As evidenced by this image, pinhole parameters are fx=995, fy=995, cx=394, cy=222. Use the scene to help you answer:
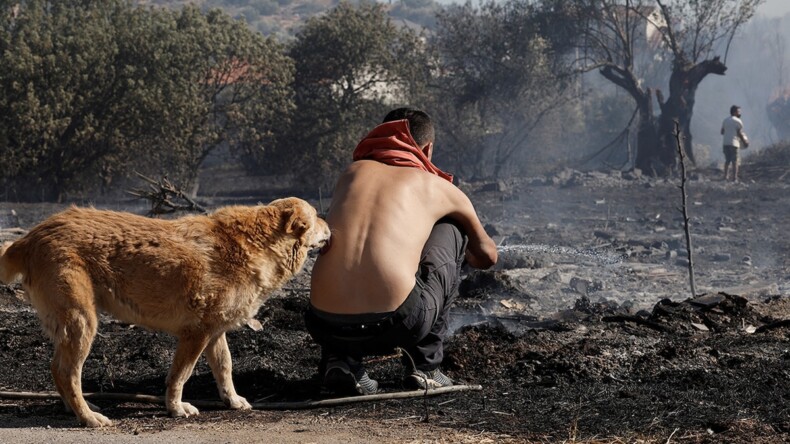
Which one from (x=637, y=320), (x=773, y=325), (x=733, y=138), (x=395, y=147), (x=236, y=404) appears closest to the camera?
(x=236, y=404)

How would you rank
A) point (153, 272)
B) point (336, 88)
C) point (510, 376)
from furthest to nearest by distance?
1. point (336, 88)
2. point (510, 376)
3. point (153, 272)

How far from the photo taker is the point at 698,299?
8.57 meters

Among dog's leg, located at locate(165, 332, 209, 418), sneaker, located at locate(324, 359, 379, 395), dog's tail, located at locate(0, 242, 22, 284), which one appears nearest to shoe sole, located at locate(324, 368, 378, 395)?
sneaker, located at locate(324, 359, 379, 395)

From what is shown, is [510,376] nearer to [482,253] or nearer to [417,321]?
[482,253]

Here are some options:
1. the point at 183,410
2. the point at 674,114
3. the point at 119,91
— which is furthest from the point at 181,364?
the point at 674,114

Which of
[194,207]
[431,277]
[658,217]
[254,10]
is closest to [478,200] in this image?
[658,217]

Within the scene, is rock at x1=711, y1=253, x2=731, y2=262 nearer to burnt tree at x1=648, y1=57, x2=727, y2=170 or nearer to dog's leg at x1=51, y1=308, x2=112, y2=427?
burnt tree at x1=648, y1=57, x2=727, y2=170

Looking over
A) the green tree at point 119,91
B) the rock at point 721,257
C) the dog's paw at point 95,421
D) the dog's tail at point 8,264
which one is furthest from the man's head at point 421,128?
the green tree at point 119,91

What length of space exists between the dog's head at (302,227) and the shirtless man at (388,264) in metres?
0.08

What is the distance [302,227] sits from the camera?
210 inches

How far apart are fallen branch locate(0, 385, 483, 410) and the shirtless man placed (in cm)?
7

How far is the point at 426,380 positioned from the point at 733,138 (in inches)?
845

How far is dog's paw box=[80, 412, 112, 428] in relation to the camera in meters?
4.99

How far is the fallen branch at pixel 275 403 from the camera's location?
17.9 feet
